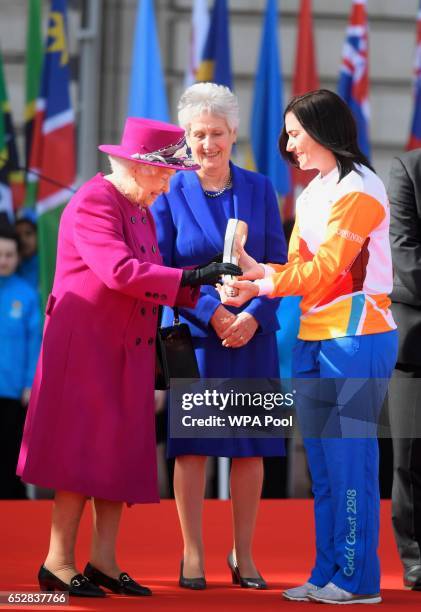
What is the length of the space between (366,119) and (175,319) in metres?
5.58

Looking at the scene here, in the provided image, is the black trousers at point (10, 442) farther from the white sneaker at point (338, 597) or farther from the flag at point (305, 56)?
the flag at point (305, 56)

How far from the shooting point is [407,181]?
15.5 ft

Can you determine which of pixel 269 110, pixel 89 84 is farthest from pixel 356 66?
pixel 89 84

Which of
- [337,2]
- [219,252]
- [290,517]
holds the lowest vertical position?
[290,517]

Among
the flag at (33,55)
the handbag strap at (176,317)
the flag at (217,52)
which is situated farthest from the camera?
the flag at (33,55)

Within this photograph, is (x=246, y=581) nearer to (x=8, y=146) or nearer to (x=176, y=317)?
(x=176, y=317)

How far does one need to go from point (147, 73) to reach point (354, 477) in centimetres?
609

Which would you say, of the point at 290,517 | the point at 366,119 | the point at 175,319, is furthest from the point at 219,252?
the point at 366,119

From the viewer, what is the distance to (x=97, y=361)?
4.16m

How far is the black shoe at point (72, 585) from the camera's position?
13.4 feet

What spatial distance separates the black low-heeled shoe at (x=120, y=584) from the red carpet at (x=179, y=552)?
2.3 inches

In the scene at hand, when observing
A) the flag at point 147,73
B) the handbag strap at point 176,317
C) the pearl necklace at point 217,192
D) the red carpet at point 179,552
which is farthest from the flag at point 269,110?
the handbag strap at point 176,317

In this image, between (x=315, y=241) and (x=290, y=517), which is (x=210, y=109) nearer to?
(x=315, y=241)

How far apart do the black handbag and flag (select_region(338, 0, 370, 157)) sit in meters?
5.67
